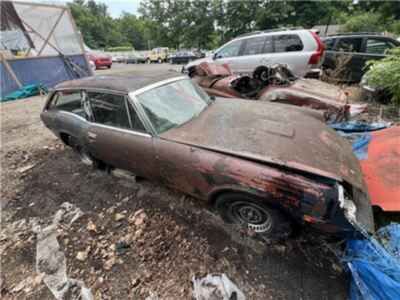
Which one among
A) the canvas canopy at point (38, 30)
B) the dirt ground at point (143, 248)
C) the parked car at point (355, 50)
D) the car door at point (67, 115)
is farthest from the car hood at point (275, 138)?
the canvas canopy at point (38, 30)

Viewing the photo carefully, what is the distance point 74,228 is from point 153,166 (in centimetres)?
128

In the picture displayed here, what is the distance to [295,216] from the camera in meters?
1.63

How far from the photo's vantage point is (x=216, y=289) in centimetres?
166

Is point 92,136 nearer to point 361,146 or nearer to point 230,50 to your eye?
point 361,146

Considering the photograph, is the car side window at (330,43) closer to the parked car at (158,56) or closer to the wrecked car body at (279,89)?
the wrecked car body at (279,89)

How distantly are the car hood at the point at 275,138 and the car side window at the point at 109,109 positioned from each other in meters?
0.63

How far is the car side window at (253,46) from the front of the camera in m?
6.29

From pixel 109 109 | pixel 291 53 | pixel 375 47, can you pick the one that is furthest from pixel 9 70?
pixel 375 47

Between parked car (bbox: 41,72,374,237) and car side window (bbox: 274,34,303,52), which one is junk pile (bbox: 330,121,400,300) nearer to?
parked car (bbox: 41,72,374,237)

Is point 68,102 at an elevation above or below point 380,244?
above

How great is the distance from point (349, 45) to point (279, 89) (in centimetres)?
452

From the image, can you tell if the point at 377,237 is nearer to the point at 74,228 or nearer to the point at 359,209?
the point at 359,209

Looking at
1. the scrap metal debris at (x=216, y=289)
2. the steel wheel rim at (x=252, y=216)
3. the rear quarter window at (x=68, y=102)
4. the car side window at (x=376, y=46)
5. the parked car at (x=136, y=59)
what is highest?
the car side window at (x=376, y=46)

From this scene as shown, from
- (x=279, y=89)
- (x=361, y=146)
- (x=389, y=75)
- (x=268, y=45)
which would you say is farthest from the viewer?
(x=268, y=45)
